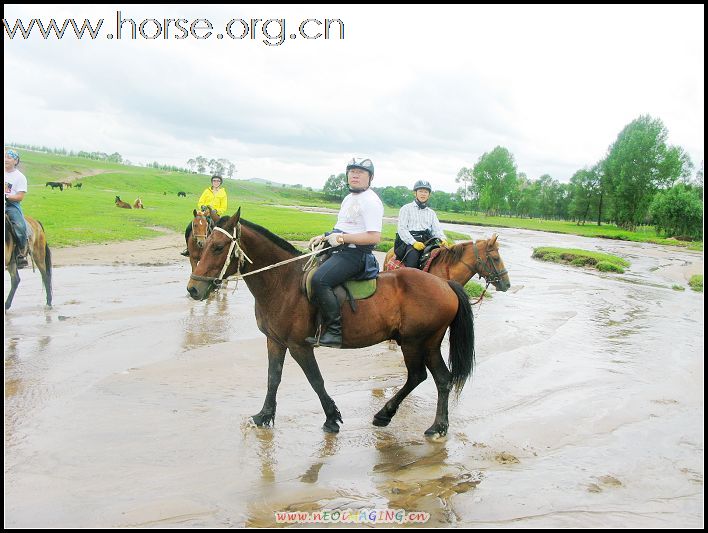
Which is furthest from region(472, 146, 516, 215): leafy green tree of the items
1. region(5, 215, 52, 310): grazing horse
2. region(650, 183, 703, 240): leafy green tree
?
region(5, 215, 52, 310): grazing horse

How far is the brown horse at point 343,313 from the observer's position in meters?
6.06

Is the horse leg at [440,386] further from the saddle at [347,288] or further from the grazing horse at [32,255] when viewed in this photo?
the grazing horse at [32,255]

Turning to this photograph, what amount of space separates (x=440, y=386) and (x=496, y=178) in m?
102

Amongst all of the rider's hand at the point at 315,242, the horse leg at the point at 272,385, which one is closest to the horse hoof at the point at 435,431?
the horse leg at the point at 272,385

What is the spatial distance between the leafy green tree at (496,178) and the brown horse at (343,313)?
322 feet

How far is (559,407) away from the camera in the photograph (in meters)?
7.45

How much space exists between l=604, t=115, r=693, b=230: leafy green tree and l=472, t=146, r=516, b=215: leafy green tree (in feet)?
94.7

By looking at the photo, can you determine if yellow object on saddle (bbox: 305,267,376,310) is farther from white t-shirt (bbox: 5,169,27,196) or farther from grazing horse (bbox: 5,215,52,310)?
grazing horse (bbox: 5,215,52,310)

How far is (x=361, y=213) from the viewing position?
241 inches

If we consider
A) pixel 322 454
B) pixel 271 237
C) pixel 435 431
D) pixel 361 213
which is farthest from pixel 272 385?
pixel 361 213

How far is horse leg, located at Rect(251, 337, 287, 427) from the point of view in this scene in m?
6.27

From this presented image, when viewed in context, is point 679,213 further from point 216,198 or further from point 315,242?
point 315,242

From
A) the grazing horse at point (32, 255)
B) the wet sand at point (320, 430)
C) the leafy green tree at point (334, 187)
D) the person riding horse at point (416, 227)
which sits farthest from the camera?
the leafy green tree at point (334, 187)

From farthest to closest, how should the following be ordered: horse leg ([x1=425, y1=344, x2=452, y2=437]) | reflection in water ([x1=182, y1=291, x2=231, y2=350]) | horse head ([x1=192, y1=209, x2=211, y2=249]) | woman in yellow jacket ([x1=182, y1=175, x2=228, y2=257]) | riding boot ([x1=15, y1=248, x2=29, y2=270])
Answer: woman in yellow jacket ([x1=182, y1=175, x2=228, y2=257]) < horse head ([x1=192, y1=209, x2=211, y2=249]) < riding boot ([x1=15, y1=248, x2=29, y2=270]) < reflection in water ([x1=182, y1=291, x2=231, y2=350]) < horse leg ([x1=425, y1=344, x2=452, y2=437])
